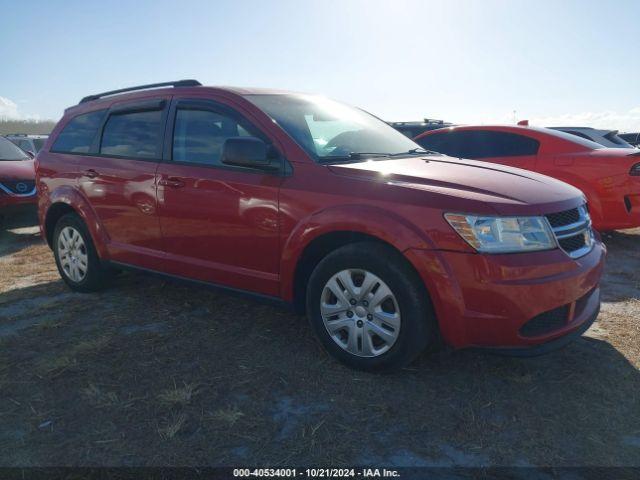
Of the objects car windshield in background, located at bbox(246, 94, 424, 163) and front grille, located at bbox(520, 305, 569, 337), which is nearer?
front grille, located at bbox(520, 305, 569, 337)

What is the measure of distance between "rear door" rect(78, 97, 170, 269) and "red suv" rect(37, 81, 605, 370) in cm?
2

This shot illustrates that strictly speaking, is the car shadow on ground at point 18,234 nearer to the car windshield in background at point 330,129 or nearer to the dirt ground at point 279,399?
the dirt ground at point 279,399

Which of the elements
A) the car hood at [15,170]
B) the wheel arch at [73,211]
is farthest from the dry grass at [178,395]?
the car hood at [15,170]

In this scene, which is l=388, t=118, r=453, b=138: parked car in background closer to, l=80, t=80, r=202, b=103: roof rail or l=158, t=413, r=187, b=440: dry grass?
l=80, t=80, r=202, b=103: roof rail

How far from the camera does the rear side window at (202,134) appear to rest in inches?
139

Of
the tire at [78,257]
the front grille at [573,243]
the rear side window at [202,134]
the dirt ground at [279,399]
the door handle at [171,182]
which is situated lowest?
the dirt ground at [279,399]

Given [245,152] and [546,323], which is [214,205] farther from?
[546,323]

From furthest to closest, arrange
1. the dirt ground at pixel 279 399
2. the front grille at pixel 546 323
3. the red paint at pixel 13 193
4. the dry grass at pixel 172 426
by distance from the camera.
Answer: the red paint at pixel 13 193 < the front grille at pixel 546 323 < the dry grass at pixel 172 426 < the dirt ground at pixel 279 399

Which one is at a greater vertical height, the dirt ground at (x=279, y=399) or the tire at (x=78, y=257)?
the tire at (x=78, y=257)

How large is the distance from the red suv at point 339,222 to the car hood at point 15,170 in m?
4.29

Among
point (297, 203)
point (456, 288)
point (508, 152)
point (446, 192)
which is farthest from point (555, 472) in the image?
point (508, 152)

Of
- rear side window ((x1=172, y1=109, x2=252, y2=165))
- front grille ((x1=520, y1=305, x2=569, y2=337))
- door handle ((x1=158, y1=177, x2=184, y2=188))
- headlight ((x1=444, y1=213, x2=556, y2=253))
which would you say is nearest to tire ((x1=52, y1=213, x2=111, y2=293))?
door handle ((x1=158, y1=177, x2=184, y2=188))

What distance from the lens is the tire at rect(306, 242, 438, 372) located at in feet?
8.93

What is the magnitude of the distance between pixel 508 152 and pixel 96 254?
4.99 metres
